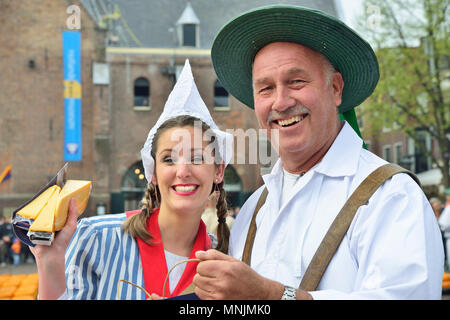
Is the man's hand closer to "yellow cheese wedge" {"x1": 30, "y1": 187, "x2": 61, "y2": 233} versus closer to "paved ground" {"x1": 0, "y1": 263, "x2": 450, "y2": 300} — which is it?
"yellow cheese wedge" {"x1": 30, "y1": 187, "x2": 61, "y2": 233}

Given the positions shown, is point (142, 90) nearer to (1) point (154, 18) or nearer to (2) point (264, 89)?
(1) point (154, 18)

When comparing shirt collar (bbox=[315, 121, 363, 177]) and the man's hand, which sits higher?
shirt collar (bbox=[315, 121, 363, 177])

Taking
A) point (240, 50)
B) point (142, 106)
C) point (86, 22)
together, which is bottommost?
point (240, 50)

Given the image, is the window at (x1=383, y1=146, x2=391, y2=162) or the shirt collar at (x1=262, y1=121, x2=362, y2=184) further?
the window at (x1=383, y1=146, x2=391, y2=162)

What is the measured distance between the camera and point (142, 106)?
20.8 m

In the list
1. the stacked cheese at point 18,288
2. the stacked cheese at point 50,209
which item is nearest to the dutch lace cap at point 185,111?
the stacked cheese at point 50,209

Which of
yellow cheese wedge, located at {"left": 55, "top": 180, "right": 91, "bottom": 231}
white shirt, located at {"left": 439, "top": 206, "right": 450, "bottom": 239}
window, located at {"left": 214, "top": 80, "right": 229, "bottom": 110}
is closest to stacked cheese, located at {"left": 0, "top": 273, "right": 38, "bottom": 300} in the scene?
yellow cheese wedge, located at {"left": 55, "top": 180, "right": 91, "bottom": 231}

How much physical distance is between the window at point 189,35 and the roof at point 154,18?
29 cm

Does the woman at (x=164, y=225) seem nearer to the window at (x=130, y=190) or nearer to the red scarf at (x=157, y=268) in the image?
the red scarf at (x=157, y=268)

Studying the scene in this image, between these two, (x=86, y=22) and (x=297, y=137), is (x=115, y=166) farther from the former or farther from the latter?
(x=297, y=137)

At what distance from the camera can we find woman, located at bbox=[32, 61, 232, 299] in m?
2.12

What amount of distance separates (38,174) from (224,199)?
18.6 metres

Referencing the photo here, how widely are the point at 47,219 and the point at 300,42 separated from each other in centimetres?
125
